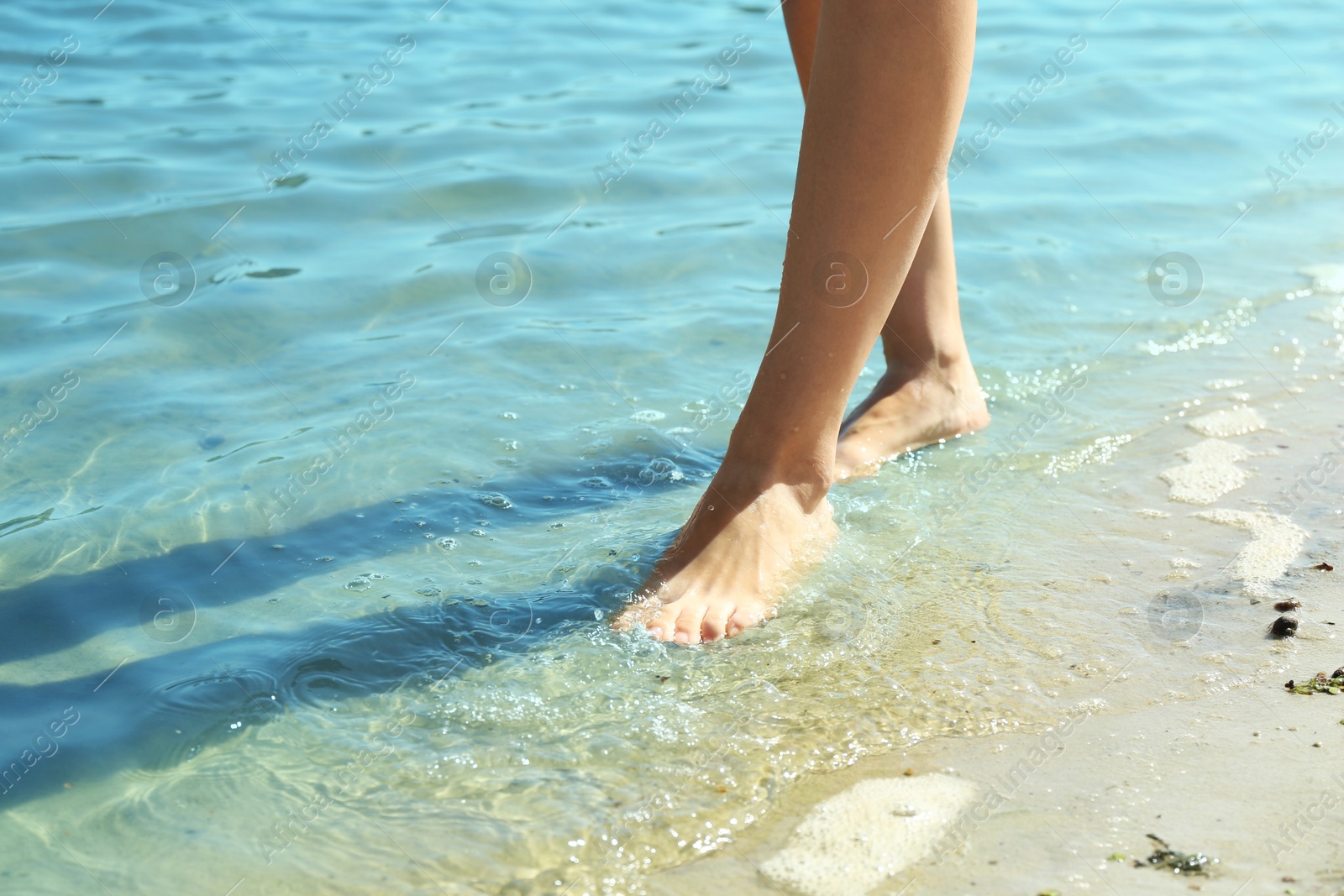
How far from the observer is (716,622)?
1761mm

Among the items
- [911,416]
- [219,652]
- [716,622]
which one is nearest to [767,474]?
[716,622]

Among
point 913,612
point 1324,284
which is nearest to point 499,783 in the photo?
point 913,612

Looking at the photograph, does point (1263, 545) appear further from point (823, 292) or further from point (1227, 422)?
point (823, 292)

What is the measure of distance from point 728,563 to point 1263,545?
884mm

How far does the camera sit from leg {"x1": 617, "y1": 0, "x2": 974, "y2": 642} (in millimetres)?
1630

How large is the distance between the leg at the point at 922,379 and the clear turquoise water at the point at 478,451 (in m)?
0.08

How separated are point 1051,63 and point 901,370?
148 inches

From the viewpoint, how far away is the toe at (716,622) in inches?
68.8

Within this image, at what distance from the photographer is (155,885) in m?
1.32

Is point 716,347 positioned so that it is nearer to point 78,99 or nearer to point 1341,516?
point 1341,516

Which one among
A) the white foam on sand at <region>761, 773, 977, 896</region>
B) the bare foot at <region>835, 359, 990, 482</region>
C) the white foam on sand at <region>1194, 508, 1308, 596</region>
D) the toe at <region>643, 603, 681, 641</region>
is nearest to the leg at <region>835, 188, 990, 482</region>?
the bare foot at <region>835, 359, 990, 482</region>

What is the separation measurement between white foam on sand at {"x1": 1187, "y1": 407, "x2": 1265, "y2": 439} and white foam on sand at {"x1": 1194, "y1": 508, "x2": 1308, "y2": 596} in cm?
37

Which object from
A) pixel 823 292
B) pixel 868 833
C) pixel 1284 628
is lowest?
pixel 868 833

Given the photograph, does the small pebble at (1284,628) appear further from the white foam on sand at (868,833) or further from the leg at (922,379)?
the leg at (922,379)
